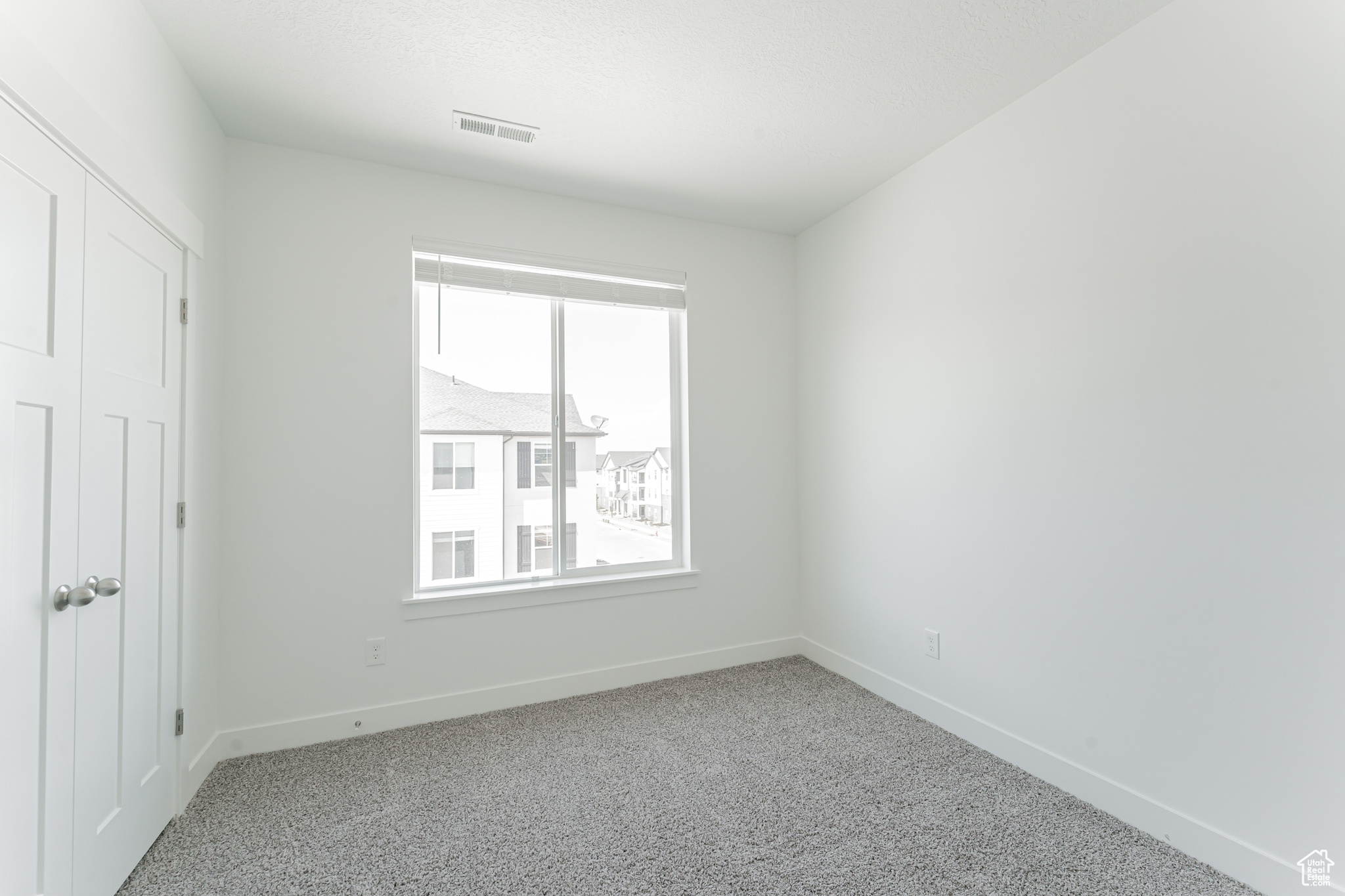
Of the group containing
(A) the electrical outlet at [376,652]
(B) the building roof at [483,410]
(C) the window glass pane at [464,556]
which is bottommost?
(A) the electrical outlet at [376,652]

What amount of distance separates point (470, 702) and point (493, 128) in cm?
258

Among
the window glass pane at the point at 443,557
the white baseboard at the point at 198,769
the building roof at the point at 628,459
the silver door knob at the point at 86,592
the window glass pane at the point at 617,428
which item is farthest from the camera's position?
the building roof at the point at 628,459

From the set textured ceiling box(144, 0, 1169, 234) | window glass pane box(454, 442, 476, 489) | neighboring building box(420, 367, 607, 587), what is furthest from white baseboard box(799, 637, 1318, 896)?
textured ceiling box(144, 0, 1169, 234)

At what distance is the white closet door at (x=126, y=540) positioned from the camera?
1603mm

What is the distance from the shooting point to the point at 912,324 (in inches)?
116

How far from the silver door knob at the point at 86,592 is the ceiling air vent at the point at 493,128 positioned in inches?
78.5

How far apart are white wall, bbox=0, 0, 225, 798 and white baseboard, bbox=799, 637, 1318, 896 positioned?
2973mm

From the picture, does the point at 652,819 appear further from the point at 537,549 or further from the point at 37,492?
the point at 37,492

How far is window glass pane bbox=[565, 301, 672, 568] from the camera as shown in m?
3.35

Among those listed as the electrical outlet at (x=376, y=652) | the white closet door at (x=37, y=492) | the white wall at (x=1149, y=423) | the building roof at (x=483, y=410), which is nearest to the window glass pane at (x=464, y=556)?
the electrical outlet at (x=376, y=652)

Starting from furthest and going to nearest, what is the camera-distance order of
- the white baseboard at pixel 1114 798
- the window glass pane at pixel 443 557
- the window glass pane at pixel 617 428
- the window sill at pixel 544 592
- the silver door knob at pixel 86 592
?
1. the window glass pane at pixel 617 428
2. the window glass pane at pixel 443 557
3. the window sill at pixel 544 592
4. the white baseboard at pixel 1114 798
5. the silver door knob at pixel 86 592

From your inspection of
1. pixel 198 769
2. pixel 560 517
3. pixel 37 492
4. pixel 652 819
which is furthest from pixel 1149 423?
pixel 198 769

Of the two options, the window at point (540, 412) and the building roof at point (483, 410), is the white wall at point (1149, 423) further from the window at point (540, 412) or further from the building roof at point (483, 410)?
the building roof at point (483, 410)

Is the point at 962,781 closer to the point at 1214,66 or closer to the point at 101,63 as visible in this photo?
the point at 1214,66
